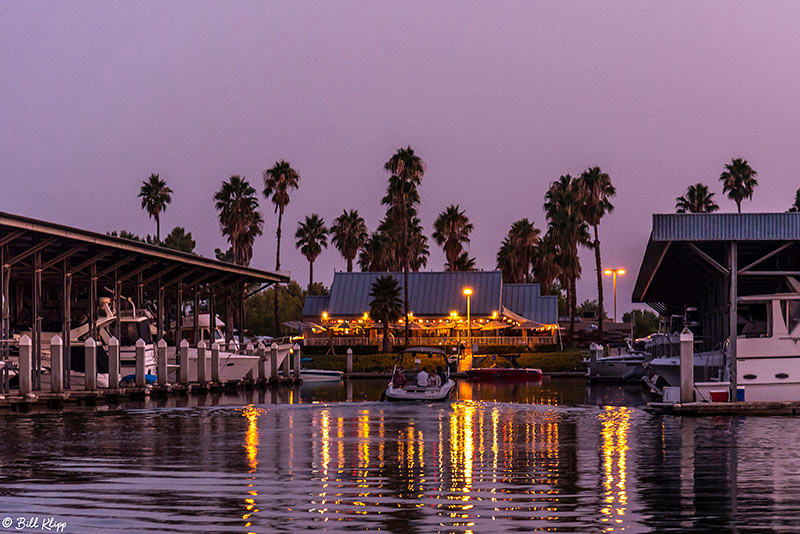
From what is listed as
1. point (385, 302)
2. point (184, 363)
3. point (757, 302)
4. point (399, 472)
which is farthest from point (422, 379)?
point (385, 302)

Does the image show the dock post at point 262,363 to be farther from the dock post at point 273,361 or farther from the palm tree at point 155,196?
the palm tree at point 155,196

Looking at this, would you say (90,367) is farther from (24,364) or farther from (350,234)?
(350,234)

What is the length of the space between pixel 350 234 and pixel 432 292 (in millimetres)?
24213

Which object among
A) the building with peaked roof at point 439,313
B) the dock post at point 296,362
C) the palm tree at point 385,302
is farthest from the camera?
the building with peaked roof at point 439,313

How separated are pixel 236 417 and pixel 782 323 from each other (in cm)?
1724

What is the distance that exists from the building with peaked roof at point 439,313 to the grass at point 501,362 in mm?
11405

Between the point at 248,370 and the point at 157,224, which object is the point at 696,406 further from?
the point at 157,224

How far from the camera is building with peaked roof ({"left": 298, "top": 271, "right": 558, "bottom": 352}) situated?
96750 millimetres

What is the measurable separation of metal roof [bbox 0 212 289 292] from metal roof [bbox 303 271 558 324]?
28985 mm

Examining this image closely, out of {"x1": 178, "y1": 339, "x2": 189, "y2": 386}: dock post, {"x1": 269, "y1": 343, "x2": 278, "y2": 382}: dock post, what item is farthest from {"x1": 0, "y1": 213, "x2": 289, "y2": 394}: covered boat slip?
{"x1": 269, "y1": 343, "x2": 278, "y2": 382}: dock post

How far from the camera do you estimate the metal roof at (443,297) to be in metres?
98.4

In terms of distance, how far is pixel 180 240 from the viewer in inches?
5763

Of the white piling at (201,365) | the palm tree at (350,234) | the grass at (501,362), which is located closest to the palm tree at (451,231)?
the palm tree at (350,234)

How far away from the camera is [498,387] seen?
6147cm
